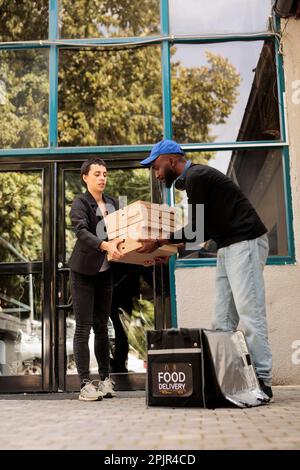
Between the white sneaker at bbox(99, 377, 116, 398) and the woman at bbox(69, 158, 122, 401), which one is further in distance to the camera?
the white sneaker at bbox(99, 377, 116, 398)

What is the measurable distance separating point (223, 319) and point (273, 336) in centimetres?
136

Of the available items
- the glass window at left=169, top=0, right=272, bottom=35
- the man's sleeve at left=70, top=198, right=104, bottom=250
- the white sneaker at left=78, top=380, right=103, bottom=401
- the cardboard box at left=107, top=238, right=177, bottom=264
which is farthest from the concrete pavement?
the glass window at left=169, top=0, right=272, bottom=35

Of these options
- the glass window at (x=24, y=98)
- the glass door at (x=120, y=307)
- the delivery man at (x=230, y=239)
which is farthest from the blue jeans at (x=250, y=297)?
the glass window at (x=24, y=98)

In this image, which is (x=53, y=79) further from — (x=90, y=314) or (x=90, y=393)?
(x=90, y=393)

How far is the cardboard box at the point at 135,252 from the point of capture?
16.1ft

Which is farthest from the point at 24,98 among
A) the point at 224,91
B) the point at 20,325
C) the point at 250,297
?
the point at 250,297

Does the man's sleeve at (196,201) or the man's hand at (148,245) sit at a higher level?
the man's sleeve at (196,201)

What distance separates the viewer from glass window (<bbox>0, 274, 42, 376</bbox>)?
6156 millimetres

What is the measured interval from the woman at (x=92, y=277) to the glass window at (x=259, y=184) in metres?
1.11

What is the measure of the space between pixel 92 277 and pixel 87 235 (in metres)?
0.39

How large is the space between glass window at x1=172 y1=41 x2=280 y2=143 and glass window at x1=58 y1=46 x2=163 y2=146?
233 millimetres

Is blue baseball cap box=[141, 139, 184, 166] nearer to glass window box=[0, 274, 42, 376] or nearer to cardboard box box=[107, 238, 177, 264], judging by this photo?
cardboard box box=[107, 238, 177, 264]

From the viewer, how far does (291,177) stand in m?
6.32

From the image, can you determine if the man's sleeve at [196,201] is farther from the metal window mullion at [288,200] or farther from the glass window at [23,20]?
the glass window at [23,20]
